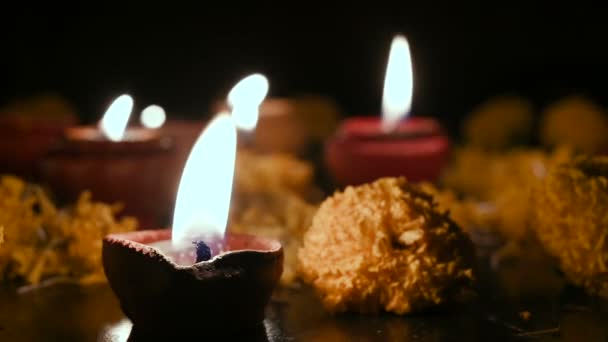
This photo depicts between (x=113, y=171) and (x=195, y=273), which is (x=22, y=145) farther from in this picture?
(x=195, y=273)

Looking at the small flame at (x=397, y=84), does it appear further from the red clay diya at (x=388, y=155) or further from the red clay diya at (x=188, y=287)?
the red clay diya at (x=188, y=287)

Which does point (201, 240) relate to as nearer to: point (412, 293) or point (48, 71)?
point (412, 293)

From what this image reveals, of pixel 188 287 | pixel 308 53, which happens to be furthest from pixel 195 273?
pixel 308 53

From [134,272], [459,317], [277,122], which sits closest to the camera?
[134,272]

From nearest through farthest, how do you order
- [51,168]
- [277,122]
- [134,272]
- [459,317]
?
[134,272] → [459,317] → [51,168] → [277,122]

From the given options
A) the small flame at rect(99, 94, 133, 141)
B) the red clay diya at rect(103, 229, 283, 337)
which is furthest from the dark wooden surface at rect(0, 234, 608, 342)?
the small flame at rect(99, 94, 133, 141)

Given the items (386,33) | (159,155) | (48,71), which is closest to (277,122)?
(159,155)

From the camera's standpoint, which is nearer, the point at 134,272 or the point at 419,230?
the point at 134,272
